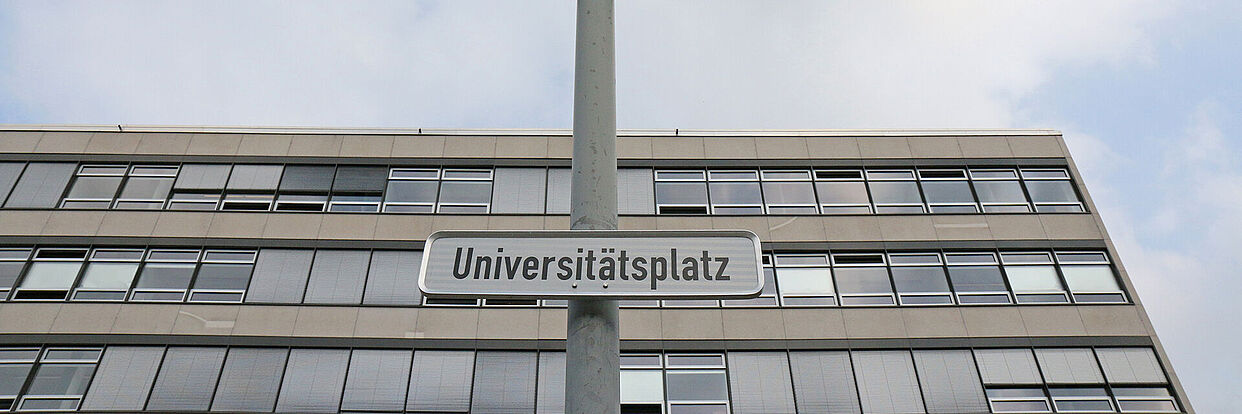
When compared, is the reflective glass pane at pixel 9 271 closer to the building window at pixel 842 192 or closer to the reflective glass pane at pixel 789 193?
the reflective glass pane at pixel 789 193

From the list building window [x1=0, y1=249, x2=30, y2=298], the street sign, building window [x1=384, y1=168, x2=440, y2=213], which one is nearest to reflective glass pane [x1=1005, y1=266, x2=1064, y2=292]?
building window [x1=384, y1=168, x2=440, y2=213]

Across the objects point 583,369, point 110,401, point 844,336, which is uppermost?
point 844,336

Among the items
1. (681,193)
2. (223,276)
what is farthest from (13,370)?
(681,193)

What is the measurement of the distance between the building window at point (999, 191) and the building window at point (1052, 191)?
292mm

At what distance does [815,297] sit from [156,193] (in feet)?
53.0

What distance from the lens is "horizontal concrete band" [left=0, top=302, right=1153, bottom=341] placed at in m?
20.2

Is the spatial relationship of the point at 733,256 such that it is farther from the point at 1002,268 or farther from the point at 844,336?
the point at 1002,268

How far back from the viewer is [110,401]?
758 inches

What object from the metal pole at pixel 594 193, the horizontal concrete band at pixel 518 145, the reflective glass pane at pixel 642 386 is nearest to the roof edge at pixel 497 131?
the horizontal concrete band at pixel 518 145

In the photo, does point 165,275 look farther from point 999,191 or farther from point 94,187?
point 999,191

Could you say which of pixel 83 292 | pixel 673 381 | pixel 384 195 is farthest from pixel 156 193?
pixel 673 381

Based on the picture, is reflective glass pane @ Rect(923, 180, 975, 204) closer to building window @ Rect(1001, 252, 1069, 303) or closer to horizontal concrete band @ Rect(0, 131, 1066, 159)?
horizontal concrete band @ Rect(0, 131, 1066, 159)

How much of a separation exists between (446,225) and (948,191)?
1250 cm

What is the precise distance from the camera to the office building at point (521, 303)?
64.4ft
